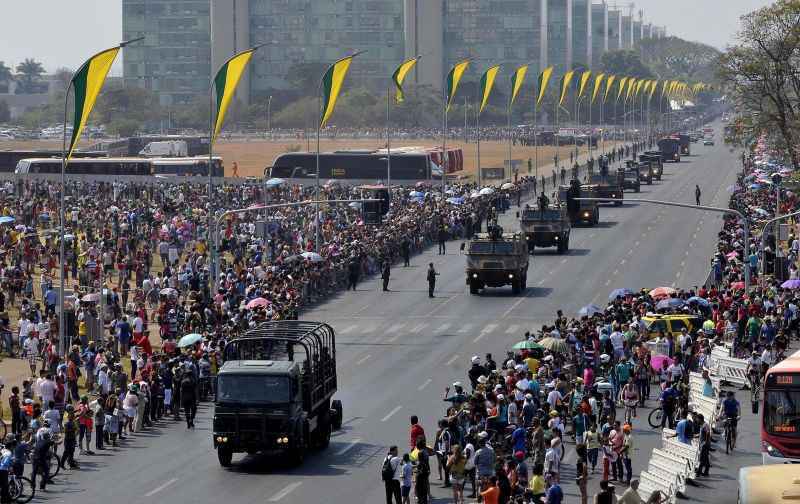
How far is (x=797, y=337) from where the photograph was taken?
48875 millimetres

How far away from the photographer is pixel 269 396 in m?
31.8

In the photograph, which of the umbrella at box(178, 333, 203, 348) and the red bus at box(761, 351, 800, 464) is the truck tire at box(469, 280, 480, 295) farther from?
the red bus at box(761, 351, 800, 464)

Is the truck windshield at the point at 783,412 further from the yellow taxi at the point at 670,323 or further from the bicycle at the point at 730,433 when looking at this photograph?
the yellow taxi at the point at 670,323

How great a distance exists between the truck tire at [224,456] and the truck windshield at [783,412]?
34.5 ft

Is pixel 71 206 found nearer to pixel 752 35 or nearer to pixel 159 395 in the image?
pixel 752 35

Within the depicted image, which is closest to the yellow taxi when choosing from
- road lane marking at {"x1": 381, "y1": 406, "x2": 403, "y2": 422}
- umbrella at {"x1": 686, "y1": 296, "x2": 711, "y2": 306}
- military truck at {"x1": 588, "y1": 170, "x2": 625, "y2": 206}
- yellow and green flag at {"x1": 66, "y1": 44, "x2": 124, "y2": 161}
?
umbrella at {"x1": 686, "y1": 296, "x2": 711, "y2": 306}

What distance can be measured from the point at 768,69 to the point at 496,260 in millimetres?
32883

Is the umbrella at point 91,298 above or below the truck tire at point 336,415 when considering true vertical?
above

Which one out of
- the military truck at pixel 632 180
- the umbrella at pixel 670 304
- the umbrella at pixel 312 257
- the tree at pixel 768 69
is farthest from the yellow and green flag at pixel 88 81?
the military truck at pixel 632 180

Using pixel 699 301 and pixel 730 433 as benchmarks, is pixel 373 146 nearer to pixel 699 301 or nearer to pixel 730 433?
pixel 699 301

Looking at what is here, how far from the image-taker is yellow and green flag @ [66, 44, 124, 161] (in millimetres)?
44844

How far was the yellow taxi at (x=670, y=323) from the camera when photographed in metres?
45.5

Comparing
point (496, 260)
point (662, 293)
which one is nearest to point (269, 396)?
point (662, 293)

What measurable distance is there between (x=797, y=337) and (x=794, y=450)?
21.2 meters
